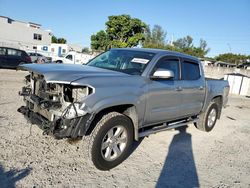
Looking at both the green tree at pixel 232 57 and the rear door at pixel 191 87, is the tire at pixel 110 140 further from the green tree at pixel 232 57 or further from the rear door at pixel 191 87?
the green tree at pixel 232 57

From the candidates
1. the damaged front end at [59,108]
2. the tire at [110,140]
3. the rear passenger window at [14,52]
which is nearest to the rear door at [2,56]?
the rear passenger window at [14,52]

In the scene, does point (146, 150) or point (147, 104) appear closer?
point (147, 104)

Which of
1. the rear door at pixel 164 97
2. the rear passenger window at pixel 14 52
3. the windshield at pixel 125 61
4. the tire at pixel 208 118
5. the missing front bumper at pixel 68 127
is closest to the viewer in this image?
the missing front bumper at pixel 68 127

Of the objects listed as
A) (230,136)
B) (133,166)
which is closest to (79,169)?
(133,166)

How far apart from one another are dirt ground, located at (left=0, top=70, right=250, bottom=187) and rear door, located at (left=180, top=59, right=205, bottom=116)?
0.76m

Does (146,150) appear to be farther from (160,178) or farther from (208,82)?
(208,82)

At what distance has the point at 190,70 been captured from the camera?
5770mm

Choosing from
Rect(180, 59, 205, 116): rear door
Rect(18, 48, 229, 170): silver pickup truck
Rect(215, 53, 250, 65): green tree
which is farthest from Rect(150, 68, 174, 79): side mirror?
Rect(215, 53, 250, 65): green tree

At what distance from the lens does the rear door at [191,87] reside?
17.6ft

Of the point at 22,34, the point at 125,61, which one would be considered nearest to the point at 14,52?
the point at 125,61

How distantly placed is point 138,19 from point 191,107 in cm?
4312

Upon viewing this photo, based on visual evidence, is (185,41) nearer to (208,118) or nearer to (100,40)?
(100,40)

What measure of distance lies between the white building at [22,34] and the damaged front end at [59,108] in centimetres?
4201

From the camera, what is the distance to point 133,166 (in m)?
4.13
